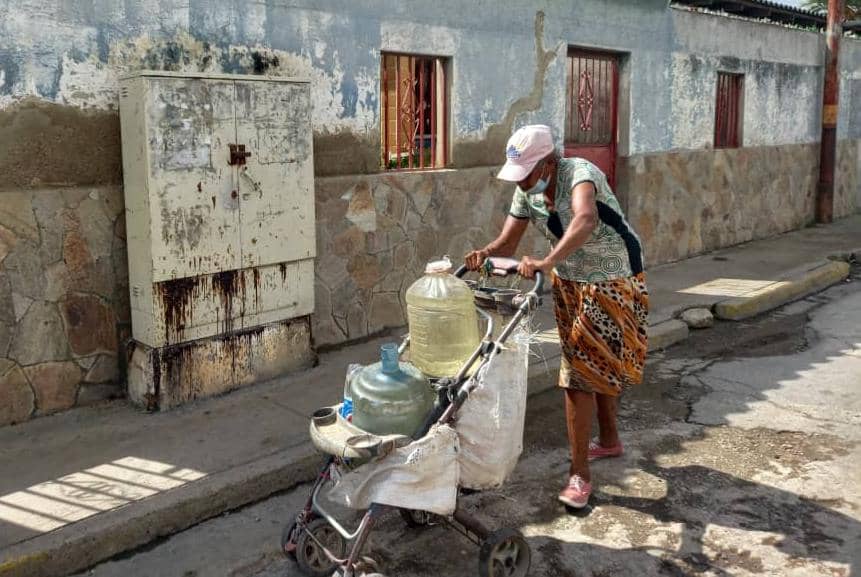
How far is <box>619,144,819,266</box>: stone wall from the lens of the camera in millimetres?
9742

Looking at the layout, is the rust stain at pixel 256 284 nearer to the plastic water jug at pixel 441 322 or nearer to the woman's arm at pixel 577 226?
the plastic water jug at pixel 441 322

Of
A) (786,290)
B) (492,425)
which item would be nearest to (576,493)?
(492,425)

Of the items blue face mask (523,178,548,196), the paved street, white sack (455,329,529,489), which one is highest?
blue face mask (523,178,548,196)

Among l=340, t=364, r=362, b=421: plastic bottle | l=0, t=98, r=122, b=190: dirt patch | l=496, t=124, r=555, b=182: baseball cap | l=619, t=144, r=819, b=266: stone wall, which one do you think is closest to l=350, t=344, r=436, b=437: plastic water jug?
l=340, t=364, r=362, b=421: plastic bottle

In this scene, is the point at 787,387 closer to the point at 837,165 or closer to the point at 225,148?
the point at 225,148

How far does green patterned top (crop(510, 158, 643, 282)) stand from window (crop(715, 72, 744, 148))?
784 cm

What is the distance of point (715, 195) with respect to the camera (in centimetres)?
1104

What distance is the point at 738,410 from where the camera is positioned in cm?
543

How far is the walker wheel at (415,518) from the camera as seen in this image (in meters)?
3.79

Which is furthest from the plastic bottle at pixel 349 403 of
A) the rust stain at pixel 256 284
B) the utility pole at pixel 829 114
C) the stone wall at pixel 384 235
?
the utility pole at pixel 829 114

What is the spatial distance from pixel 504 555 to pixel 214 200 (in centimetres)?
284

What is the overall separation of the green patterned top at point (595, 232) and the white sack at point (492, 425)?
0.78 metres

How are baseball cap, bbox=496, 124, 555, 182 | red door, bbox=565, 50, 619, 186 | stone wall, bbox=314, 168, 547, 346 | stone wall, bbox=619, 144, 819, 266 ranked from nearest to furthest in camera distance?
baseball cap, bbox=496, 124, 555, 182, stone wall, bbox=314, 168, 547, 346, red door, bbox=565, 50, 619, 186, stone wall, bbox=619, 144, 819, 266

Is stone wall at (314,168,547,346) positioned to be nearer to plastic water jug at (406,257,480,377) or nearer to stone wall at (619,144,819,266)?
plastic water jug at (406,257,480,377)
